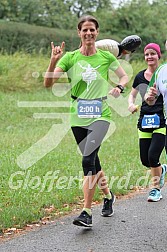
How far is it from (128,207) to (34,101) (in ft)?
39.5

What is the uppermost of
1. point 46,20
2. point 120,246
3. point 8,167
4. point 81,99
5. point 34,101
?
point 46,20

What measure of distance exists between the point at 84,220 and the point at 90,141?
0.83 metres

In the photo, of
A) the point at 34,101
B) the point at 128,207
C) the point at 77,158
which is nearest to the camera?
the point at 128,207

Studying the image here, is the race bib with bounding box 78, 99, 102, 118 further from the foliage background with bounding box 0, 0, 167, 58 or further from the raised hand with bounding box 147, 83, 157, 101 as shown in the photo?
the foliage background with bounding box 0, 0, 167, 58

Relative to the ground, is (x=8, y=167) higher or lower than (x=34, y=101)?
lower

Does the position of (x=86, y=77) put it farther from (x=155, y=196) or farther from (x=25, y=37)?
(x=25, y=37)

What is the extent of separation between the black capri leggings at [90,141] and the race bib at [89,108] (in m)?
0.10

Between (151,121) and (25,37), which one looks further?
(25,37)

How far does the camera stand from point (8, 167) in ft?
28.1

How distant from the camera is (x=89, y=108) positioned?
548cm

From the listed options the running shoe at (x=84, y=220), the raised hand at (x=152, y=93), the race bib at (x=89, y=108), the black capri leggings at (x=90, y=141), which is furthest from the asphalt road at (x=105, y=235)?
the raised hand at (x=152, y=93)

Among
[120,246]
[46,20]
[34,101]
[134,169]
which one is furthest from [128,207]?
[46,20]

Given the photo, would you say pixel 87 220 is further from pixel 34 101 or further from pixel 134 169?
pixel 34 101

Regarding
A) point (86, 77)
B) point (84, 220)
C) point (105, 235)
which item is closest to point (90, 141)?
point (86, 77)
